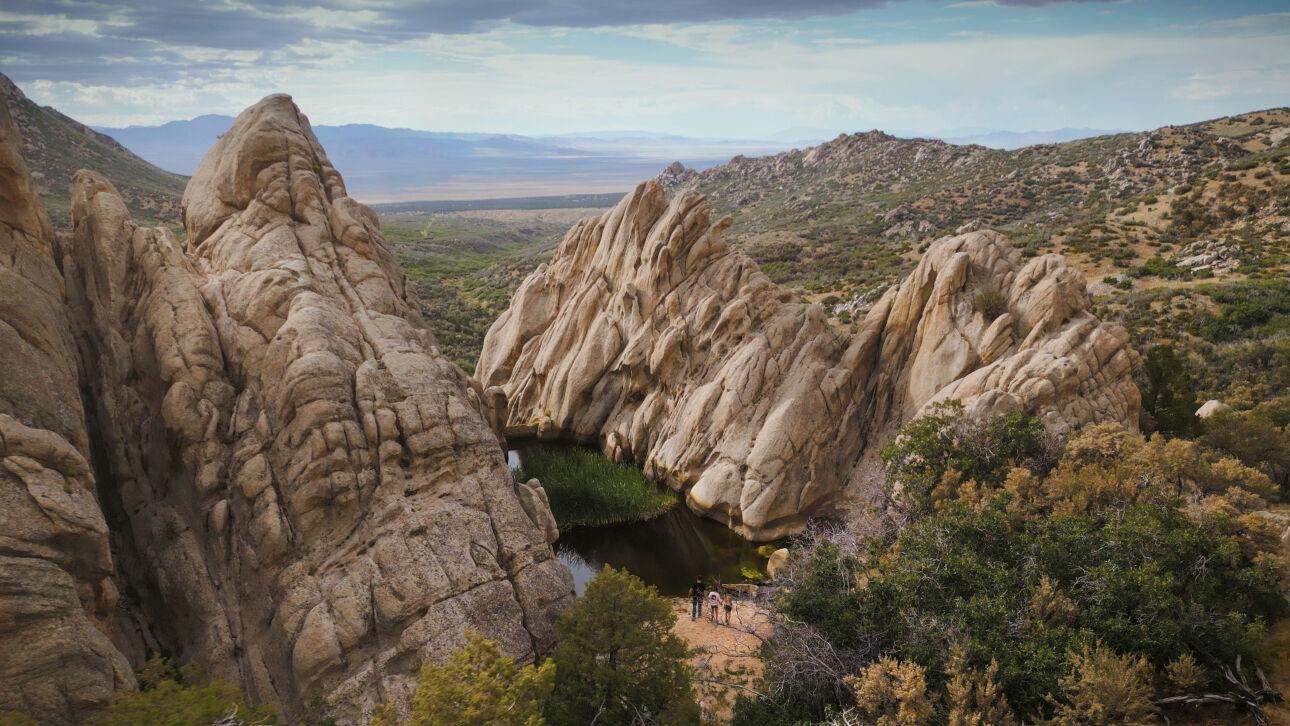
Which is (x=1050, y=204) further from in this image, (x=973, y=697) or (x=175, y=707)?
(x=175, y=707)

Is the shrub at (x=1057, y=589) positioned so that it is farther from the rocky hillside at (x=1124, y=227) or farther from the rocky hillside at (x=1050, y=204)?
the rocky hillside at (x=1050, y=204)

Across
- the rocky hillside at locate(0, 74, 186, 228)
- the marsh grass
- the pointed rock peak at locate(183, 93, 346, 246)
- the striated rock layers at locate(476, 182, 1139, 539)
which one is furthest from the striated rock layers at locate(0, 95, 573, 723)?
the rocky hillside at locate(0, 74, 186, 228)

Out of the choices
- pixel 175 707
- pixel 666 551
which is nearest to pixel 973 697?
pixel 175 707

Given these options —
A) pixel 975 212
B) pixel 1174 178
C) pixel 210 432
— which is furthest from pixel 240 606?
pixel 1174 178

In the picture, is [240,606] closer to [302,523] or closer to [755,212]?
[302,523]

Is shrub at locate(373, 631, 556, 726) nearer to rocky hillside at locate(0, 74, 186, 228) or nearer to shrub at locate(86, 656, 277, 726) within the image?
shrub at locate(86, 656, 277, 726)

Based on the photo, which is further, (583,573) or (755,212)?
(755,212)
